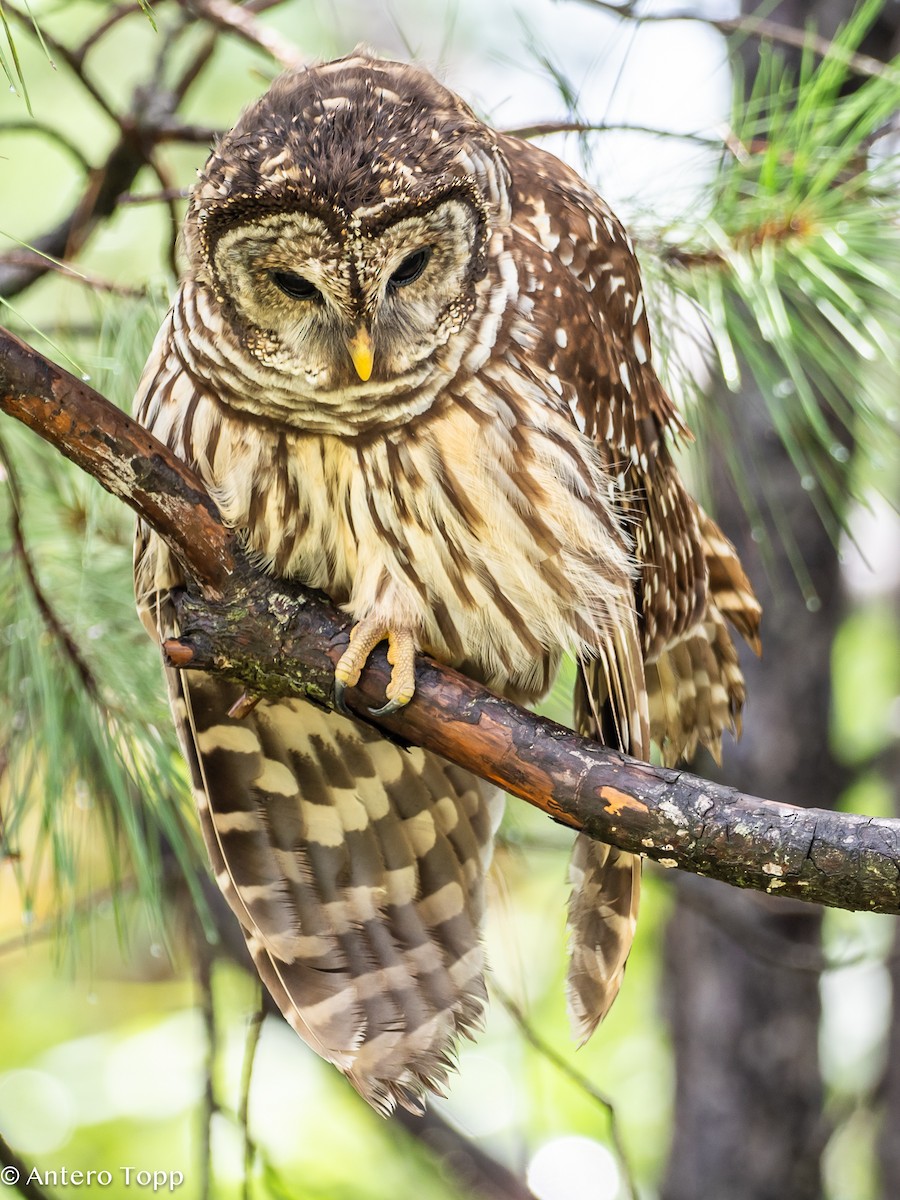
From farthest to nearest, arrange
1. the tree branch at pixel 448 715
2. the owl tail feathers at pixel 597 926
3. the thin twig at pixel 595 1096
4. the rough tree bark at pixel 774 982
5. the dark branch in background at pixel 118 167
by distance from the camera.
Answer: the rough tree bark at pixel 774 982 → the dark branch in background at pixel 118 167 → the owl tail feathers at pixel 597 926 → the thin twig at pixel 595 1096 → the tree branch at pixel 448 715

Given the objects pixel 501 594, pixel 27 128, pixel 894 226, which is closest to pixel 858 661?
pixel 894 226

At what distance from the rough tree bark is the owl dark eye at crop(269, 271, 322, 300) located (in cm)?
193

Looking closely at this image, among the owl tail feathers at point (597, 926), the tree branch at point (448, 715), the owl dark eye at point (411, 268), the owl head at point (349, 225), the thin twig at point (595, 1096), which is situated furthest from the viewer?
the owl tail feathers at point (597, 926)

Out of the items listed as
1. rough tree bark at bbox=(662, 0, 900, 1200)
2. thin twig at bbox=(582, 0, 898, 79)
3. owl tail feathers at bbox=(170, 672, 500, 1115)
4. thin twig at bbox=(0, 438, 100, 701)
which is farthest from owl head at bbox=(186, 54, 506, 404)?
rough tree bark at bbox=(662, 0, 900, 1200)

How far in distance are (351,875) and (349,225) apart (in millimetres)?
1075

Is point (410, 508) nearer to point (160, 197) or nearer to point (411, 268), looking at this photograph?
point (411, 268)

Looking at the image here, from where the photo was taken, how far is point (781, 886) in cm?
148

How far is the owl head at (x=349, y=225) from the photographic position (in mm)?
1610

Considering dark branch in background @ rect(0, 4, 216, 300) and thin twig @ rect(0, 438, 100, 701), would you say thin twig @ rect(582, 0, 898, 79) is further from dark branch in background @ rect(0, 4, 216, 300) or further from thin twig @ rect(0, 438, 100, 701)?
thin twig @ rect(0, 438, 100, 701)

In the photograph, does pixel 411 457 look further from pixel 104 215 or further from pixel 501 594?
pixel 104 215

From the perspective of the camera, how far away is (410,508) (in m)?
1.83

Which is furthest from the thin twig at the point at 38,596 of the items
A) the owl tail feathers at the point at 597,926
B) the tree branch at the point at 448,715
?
the owl tail feathers at the point at 597,926

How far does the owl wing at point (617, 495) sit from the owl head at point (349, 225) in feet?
0.42

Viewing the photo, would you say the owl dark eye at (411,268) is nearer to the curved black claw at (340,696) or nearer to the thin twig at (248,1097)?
the curved black claw at (340,696)
